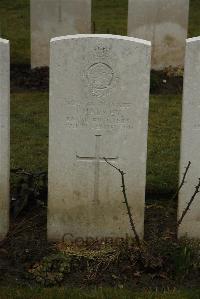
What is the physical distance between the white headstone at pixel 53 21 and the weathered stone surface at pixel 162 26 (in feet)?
2.42

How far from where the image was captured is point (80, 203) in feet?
18.9

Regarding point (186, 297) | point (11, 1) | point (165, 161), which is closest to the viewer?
point (186, 297)

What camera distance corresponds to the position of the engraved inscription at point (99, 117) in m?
5.56

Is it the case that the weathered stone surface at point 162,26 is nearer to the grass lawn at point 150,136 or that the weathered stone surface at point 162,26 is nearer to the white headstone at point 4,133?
the grass lawn at point 150,136

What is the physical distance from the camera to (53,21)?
11.4m

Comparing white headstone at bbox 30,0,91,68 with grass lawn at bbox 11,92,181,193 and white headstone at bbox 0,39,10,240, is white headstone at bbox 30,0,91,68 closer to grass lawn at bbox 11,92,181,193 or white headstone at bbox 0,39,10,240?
grass lawn at bbox 11,92,181,193

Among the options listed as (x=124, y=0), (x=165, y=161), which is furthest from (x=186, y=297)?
(x=124, y=0)

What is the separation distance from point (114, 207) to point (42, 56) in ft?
20.1

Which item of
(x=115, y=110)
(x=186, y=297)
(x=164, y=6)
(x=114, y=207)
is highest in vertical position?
(x=164, y=6)

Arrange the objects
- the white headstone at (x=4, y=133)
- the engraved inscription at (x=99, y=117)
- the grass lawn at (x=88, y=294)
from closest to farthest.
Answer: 1. the grass lawn at (x=88, y=294)
2. the white headstone at (x=4, y=133)
3. the engraved inscription at (x=99, y=117)

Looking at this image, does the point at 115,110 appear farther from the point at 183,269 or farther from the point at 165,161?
the point at 165,161

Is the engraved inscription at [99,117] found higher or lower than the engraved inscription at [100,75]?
lower

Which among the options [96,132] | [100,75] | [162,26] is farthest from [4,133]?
[162,26]

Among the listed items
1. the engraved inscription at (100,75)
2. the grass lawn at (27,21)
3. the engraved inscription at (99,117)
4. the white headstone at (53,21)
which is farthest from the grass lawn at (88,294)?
the grass lawn at (27,21)
